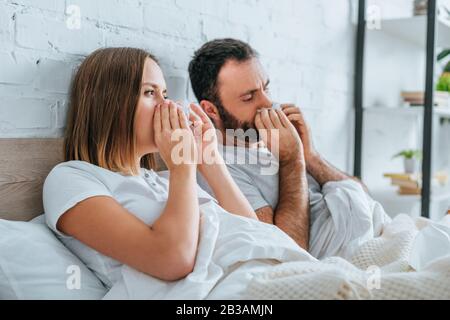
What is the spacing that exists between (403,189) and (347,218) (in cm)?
→ 113

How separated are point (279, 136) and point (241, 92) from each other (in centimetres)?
17

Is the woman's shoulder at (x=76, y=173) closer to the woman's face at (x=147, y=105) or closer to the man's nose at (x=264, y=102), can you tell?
the woman's face at (x=147, y=105)

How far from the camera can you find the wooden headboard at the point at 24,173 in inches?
44.7

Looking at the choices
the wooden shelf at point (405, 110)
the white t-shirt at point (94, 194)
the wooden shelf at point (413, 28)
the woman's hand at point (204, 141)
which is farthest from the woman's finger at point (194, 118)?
the wooden shelf at point (413, 28)

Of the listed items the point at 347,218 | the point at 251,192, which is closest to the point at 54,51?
the point at 251,192

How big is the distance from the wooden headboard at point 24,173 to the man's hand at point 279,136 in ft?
2.06

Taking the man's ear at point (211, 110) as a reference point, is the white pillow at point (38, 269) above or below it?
below

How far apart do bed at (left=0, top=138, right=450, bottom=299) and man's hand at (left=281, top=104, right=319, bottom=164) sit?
573 mm

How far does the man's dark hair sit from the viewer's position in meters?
1.62

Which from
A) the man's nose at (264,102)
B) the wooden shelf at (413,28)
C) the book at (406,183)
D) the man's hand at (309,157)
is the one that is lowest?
the book at (406,183)

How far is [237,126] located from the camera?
65.8 inches

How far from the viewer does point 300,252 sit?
42.5 inches

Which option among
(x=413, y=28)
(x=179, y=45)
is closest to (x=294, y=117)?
(x=179, y=45)

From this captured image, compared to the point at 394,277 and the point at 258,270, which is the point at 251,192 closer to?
the point at 258,270
